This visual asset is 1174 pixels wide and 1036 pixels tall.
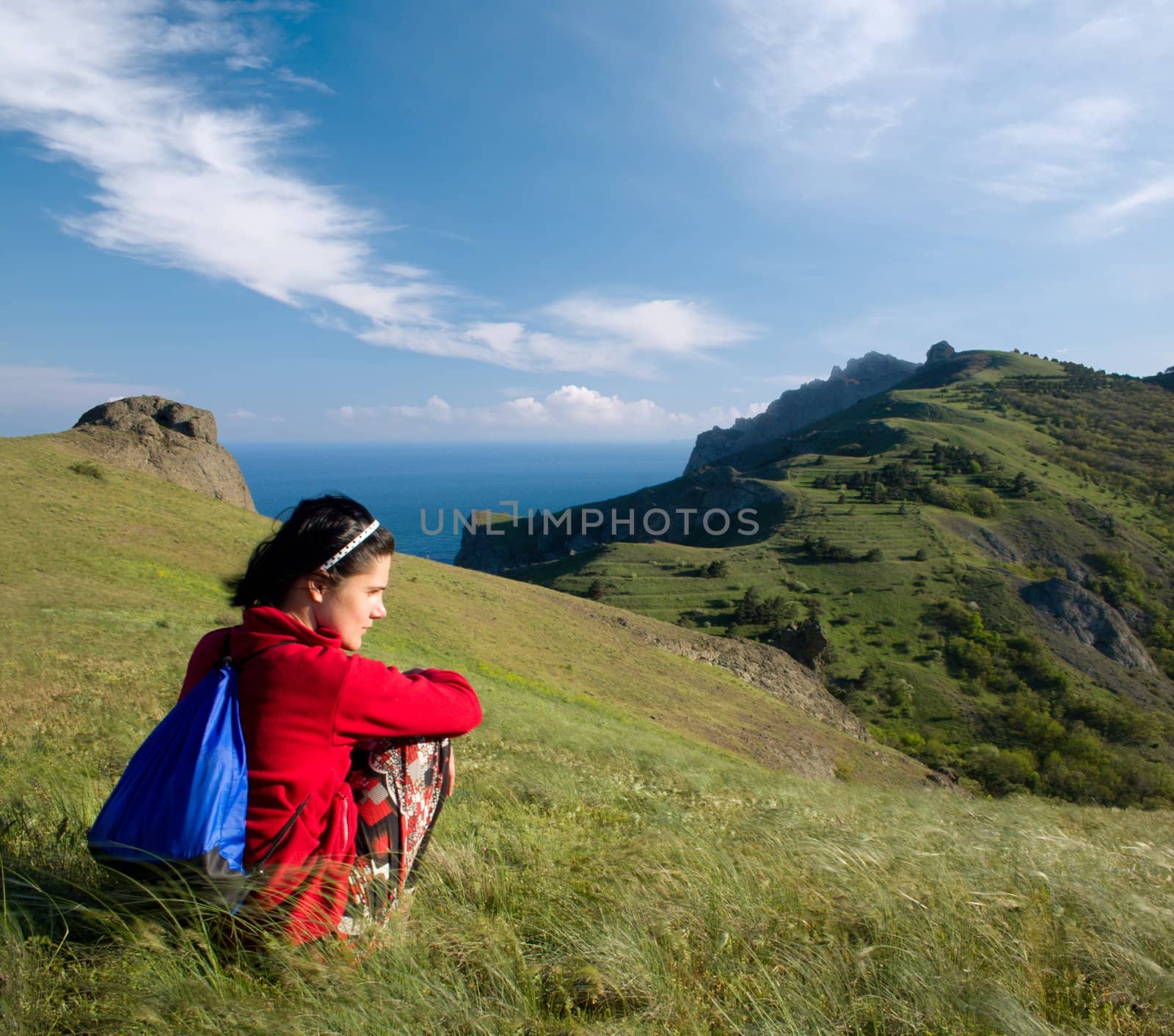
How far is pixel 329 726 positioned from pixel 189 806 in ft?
1.46

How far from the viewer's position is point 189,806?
6.75 feet

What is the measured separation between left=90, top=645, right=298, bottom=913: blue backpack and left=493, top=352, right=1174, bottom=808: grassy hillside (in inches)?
2109

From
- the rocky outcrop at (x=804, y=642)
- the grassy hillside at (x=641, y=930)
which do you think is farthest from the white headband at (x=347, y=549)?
the rocky outcrop at (x=804, y=642)

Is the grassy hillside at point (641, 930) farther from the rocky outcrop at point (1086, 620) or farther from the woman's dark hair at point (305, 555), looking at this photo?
the rocky outcrop at point (1086, 620)

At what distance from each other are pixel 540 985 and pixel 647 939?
16.8 inches

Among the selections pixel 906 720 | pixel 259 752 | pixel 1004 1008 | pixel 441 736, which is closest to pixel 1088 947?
pixel 1004 1008

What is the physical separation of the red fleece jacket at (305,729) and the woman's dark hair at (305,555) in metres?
0.21

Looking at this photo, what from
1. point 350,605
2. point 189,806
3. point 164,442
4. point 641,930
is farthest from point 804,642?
point 189,806

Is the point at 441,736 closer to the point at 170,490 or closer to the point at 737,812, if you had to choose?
the point at 737,812

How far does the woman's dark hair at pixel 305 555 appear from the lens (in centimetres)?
259

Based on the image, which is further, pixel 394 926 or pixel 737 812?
pixel 737 812

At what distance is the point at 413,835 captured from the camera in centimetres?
281

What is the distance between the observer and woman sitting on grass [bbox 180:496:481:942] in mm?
2242

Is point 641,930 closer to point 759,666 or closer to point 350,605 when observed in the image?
point 350,605
